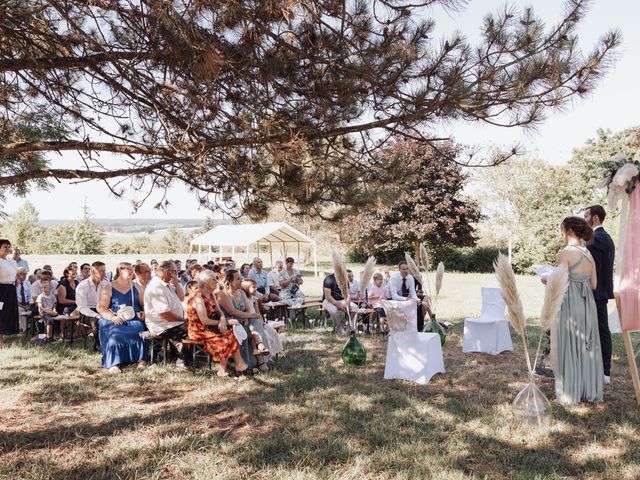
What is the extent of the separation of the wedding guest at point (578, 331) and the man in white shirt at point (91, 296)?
647cm

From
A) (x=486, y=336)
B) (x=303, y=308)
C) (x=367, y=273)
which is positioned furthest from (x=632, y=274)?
(x=303, y=308)

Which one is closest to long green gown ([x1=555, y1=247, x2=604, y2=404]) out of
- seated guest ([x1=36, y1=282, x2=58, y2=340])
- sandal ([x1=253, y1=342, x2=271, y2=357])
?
sandal ([x1=253, y1=342, x2=271, y2=357])

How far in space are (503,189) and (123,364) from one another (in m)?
29.8

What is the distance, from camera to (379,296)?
9961 mm

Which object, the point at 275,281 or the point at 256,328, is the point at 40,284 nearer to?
the point at 275,281

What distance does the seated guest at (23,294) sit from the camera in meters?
9.70

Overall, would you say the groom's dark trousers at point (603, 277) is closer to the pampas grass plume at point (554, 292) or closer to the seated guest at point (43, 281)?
the pampas grass plume at point (554, 292)

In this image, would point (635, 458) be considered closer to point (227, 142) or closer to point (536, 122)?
point (536, 122)

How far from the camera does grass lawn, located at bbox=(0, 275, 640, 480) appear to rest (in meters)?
3.56

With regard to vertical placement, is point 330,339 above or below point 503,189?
below

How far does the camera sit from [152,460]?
12.1ft

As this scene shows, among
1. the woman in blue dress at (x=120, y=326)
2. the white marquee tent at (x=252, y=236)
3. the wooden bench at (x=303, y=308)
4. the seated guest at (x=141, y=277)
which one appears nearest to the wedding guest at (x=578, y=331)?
the woman in blue dress at (x=120, y=326)

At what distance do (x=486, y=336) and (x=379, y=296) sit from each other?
2696 mm

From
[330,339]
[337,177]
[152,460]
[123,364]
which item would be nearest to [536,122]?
[337,177]
